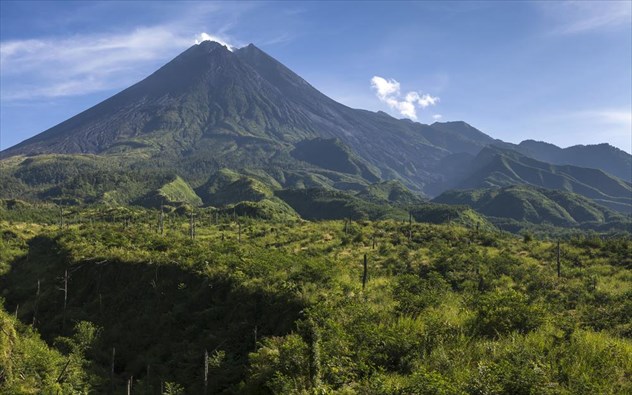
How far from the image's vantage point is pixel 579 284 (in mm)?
28062

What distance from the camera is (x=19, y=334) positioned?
30094mm

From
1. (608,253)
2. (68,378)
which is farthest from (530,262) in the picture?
(68,378)

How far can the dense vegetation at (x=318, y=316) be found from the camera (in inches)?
452

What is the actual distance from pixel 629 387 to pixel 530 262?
1197 inches

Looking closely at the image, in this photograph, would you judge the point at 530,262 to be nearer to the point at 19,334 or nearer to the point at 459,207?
the point at 19,334

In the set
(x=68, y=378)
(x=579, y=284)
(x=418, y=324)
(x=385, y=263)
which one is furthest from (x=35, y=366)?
(x=579, y=284)

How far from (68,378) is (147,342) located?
4.66 meters

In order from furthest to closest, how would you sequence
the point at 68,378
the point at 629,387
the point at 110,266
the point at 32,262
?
1. the point at 32,262
2. the point at 110,266
3. the point at 68,378
4. the point at 629,387

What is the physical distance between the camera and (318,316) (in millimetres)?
16109

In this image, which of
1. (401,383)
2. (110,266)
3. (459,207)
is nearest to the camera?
(401,383)

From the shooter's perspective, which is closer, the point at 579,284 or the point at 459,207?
the point at 579,284

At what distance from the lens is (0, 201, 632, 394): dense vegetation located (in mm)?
11484

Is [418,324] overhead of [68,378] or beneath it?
overhead

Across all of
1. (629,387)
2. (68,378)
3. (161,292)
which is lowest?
(68,378)
